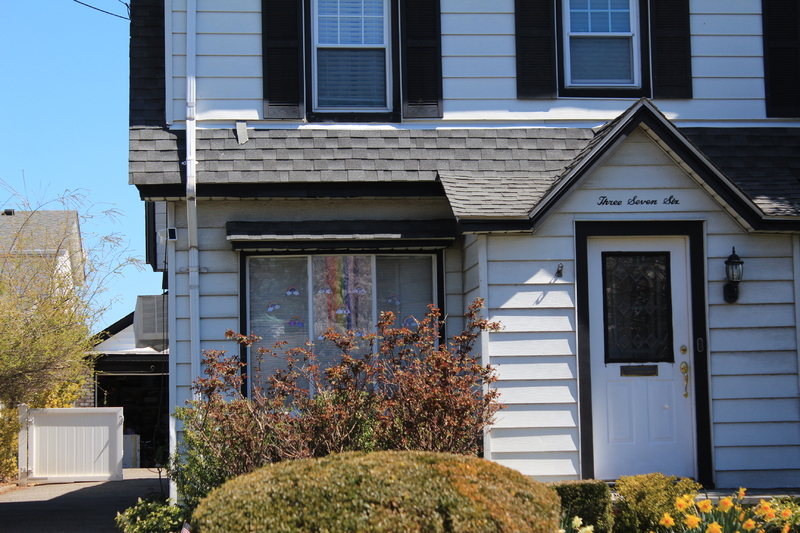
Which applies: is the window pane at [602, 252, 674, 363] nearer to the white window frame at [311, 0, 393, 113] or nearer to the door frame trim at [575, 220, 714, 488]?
the door frame trim at [575, 220, 714, 488]

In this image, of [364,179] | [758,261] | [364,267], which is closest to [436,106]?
[364,179]

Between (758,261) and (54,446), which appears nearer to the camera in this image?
(758,261)

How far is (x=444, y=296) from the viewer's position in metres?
8.52

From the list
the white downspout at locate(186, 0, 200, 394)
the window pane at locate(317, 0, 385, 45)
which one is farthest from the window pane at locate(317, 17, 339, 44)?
the white downspout at locate(186, 0, 200, 394)

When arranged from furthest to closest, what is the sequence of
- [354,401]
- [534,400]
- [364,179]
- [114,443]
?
[114,443]
[364,179]
[534,400]
[354,401]

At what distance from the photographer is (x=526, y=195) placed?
8.00 m

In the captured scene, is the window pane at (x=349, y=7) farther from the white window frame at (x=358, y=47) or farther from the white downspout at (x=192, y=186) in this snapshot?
the white downspout at (x=192, y=186)

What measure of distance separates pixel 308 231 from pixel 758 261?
13.7ft

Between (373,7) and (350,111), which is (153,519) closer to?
(350,111)

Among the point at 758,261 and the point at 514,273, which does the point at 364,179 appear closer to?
the point at 514,273

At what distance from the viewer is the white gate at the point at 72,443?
1405 cm

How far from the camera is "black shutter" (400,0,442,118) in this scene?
346 inches

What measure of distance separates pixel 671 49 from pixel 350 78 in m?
3.30

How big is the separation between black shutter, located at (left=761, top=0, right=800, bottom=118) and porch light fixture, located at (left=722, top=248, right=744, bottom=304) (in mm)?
2087
